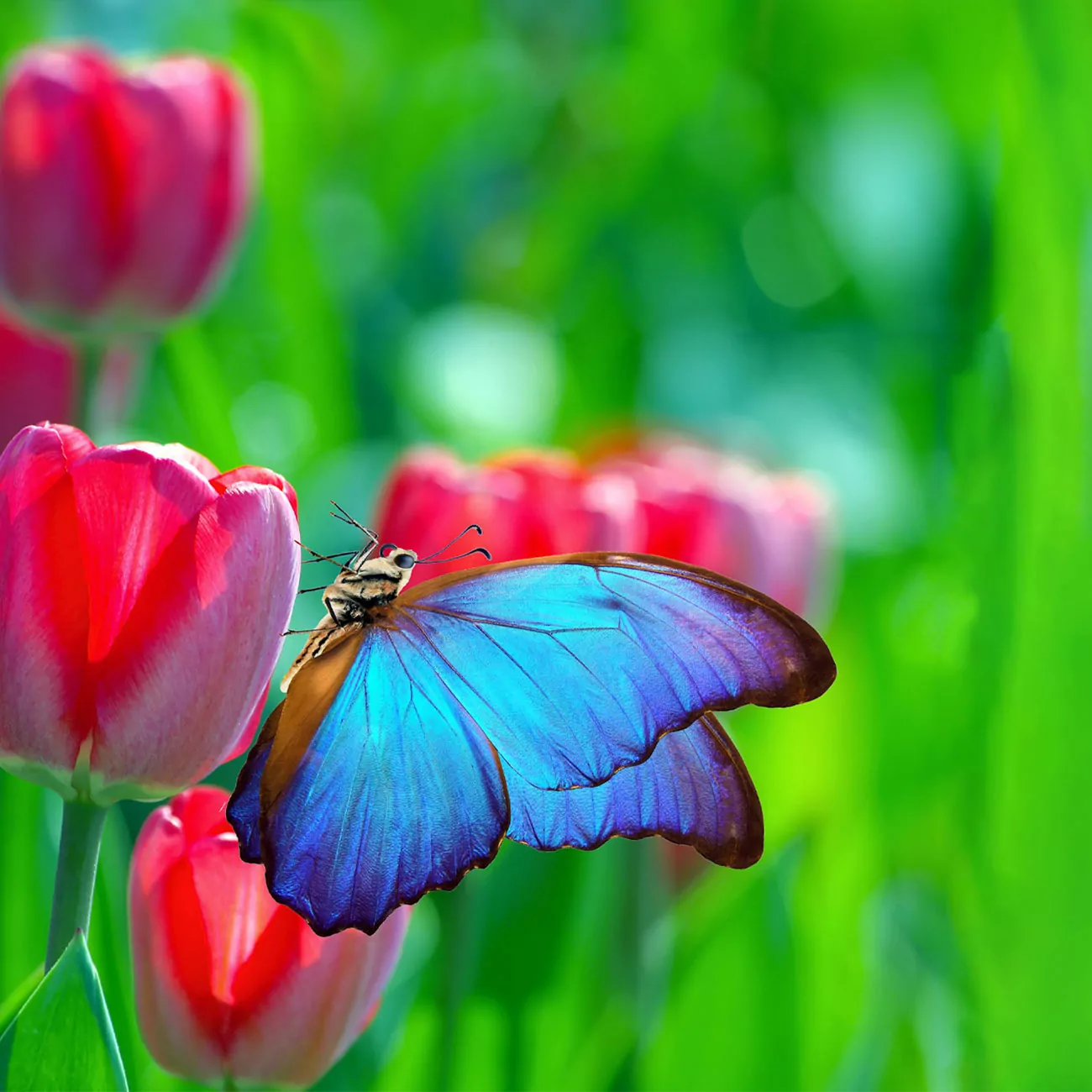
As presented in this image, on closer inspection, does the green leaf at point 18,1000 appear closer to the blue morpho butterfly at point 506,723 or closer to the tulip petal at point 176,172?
→ the blue morpho butterfly at point 506,723

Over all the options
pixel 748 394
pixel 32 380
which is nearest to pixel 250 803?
pixel 32 380

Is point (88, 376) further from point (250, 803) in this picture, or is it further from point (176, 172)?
point (250, 803)

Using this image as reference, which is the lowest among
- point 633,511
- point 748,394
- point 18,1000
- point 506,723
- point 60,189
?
point 18,1000

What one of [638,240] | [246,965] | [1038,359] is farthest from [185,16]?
[246,965]

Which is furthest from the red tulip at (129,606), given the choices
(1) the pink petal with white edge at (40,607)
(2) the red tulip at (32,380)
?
(2) the red tulip at (32,380)

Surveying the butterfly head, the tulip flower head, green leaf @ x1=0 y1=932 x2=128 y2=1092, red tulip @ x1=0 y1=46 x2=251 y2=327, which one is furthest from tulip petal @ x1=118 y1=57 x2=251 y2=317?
green leaf @ x1=0 y1=932 x2=128 y2=1092

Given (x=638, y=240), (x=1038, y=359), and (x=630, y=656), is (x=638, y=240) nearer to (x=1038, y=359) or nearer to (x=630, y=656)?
(x=1038, y=359)

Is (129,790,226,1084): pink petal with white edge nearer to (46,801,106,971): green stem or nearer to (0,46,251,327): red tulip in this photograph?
(46,801,106,971): green stem
